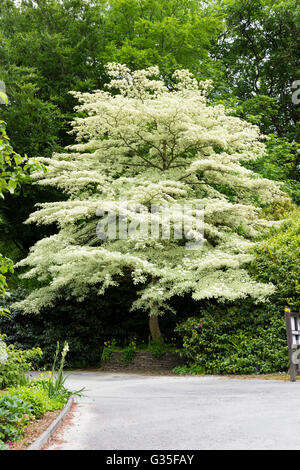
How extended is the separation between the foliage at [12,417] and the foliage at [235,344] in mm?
6008

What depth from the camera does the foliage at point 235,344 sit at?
32.1ft

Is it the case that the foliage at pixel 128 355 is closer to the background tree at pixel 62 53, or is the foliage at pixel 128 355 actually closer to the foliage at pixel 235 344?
the foliage at pixel 235 344

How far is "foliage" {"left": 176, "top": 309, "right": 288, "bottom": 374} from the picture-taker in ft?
32.1

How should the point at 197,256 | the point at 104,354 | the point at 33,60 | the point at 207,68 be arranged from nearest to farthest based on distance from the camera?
the point at 197,256 → the point at 104,354 → the point at 33,60 → the point at 207,68

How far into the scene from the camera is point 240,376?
9.65 meters

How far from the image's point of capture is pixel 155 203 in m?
11.4

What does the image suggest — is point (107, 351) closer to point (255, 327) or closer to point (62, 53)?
point (255, 327)

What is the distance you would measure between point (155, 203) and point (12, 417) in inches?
296

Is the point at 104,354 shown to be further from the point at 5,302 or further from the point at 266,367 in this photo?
the point at 266,367

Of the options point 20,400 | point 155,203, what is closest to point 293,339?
point 155,203

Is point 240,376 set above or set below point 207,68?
below

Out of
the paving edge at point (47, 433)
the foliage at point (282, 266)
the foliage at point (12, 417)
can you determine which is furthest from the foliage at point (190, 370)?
the foliage at point (12, 417)
